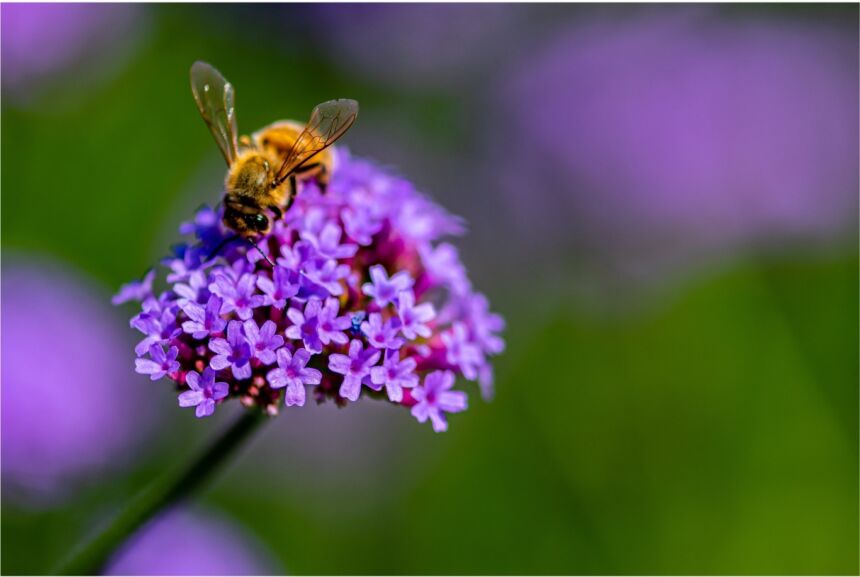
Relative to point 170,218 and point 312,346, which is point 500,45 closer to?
point 170,218

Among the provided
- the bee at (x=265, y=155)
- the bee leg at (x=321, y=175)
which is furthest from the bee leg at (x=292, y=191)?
the bee leg at (x=321, y=175)

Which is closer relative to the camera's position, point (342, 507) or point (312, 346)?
point (312, 346)

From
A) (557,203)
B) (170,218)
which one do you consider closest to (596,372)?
(557,203)

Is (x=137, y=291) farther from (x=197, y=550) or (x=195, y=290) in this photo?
(x=197, y=550)

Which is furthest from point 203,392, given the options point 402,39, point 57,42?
point 402,39

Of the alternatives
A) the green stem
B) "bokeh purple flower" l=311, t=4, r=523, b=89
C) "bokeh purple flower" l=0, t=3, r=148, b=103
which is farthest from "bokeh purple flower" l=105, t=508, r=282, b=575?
"bokeh purple flower" l=311, t=4, r=523, b=89

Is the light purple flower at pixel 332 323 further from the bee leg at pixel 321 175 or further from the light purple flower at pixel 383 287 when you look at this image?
the bee leg at pixel 321 175
